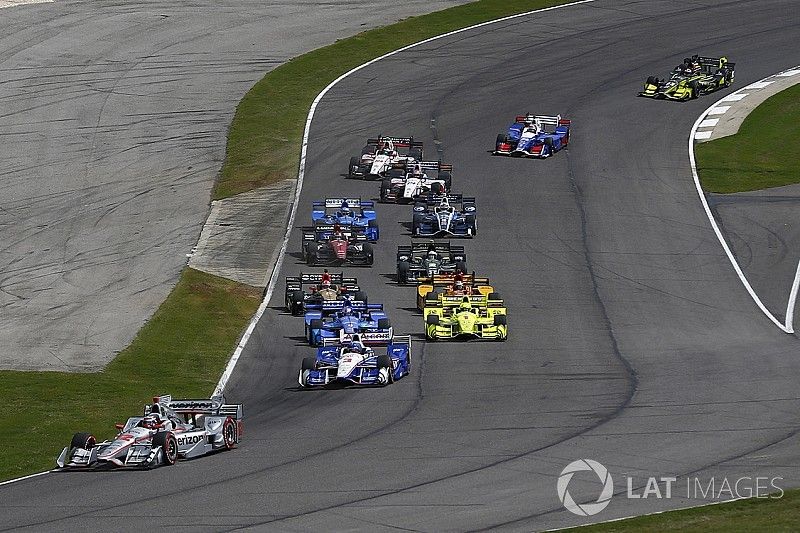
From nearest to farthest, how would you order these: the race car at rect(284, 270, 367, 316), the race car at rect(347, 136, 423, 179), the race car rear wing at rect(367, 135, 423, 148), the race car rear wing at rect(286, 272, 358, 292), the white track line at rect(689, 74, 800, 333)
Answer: the race car at rect(284, 270, 367, 316) → the white track line at rect(689, 74, 800, 333) → the race car rear wing at rect(286, 272, 358, 292) → the race car at rect(347, 136, 423, 179) → the race car rear wing at rect(367, 135, 423, 148)

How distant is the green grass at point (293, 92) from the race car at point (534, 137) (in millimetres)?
7717

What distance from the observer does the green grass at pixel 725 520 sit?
23.1m

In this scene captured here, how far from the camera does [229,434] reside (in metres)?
30.6

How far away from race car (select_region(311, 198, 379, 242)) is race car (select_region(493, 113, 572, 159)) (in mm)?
11932

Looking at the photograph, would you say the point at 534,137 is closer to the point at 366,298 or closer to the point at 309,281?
the point at 309,281

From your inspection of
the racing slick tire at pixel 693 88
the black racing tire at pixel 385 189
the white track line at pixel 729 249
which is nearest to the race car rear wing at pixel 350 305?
the white track line at pixel 729 249

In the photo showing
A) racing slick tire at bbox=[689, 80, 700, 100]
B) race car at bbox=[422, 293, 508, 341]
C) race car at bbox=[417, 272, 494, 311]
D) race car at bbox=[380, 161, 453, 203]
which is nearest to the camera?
race car at bbox=[422, 293, 508, 341]

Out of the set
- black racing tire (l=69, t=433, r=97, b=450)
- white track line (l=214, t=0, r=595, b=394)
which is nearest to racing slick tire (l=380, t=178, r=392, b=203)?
white track line (l=214, t=0, r=595, b=394)

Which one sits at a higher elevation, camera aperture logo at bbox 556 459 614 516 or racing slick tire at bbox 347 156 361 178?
racing slick tire at bbox 347 156 361 178

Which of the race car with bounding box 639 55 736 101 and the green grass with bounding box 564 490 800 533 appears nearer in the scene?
the green grass with bounding box 564 490 800 533

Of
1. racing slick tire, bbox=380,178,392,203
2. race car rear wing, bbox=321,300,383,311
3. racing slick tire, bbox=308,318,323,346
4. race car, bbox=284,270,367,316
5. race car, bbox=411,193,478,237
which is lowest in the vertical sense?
racing slick tire, bbox=308,318,323,346

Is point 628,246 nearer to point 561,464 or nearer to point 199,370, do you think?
point 199,370

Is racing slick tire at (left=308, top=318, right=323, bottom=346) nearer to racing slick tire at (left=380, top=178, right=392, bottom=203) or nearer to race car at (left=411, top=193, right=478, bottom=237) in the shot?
race car at (left=411, top=193, right=478, bottom=237)

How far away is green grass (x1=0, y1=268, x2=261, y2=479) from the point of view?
107ft
